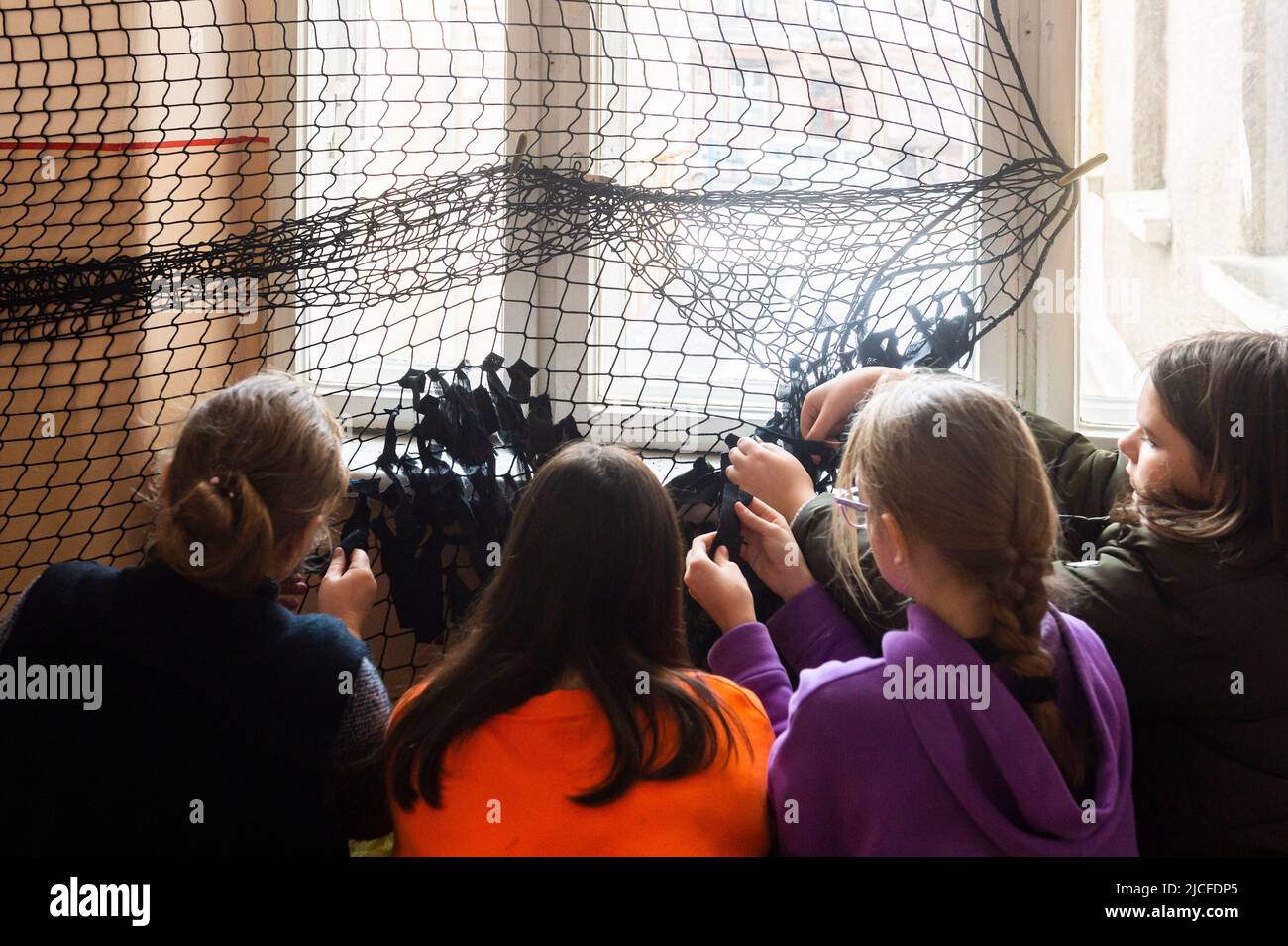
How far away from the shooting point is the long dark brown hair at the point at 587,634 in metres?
0.88

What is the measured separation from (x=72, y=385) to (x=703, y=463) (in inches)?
34.5

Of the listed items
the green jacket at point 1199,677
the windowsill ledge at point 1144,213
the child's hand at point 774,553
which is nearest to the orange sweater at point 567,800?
the child's hand at point 774,553

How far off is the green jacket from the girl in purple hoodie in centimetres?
7

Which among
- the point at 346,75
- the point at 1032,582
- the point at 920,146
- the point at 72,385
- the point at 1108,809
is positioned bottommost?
the point at 1108,809

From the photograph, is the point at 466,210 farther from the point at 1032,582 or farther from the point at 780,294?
the point at 1032,582

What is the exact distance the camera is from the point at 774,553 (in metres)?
1.10

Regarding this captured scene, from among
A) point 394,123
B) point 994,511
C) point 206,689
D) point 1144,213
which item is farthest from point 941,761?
point 394,123

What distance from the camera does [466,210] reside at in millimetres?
1372

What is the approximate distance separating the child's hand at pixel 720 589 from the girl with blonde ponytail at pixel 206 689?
30cm

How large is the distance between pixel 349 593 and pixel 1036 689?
2.16 feet

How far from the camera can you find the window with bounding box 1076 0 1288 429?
1.32 m

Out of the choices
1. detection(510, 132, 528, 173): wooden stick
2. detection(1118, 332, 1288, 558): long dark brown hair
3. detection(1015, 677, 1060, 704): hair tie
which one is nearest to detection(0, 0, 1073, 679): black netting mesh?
detection(510, 132, 528, 173): wooden stick
